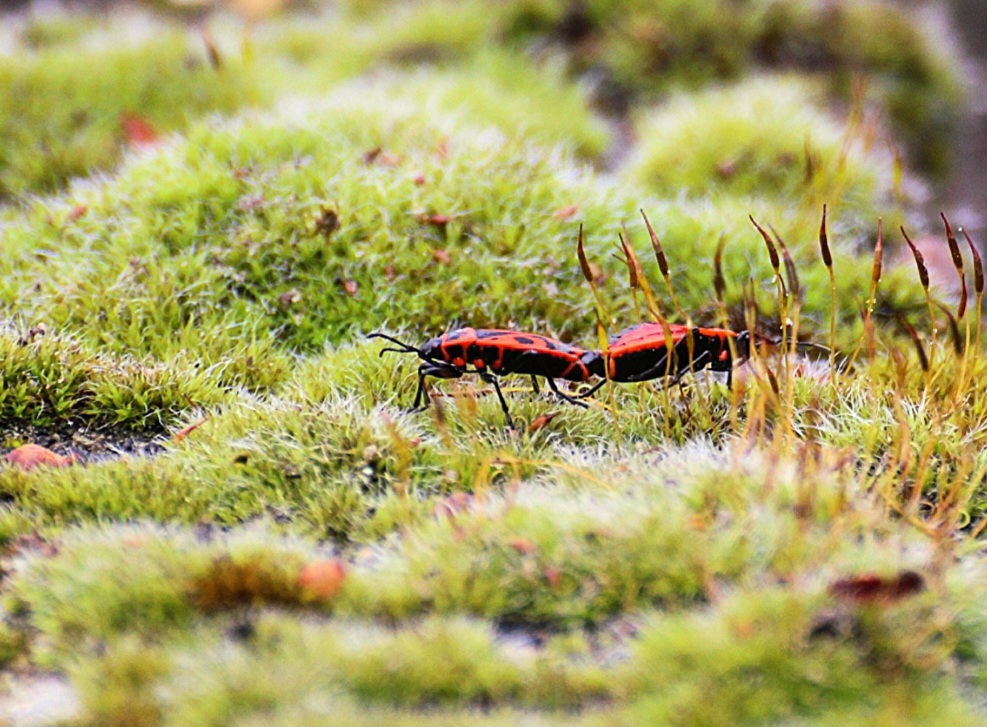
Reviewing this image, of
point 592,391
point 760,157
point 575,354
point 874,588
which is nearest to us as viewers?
point 874,588

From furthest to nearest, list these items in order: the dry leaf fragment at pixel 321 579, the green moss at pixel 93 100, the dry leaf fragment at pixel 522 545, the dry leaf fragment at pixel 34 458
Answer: the green moss at pixel 93 100 → the dry leaf fragment at pixel 34 458 → the dry leaf fragment at pixel 522 545 → the dry leaf fragment at pixel 321 579

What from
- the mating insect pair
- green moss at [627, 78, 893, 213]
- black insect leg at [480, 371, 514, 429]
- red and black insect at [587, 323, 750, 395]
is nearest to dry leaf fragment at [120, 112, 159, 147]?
green moss at [627, 78, 893, 213]

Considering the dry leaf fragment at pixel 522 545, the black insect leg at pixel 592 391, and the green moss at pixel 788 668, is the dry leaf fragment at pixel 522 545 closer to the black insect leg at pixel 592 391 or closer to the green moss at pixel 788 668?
the green moss at pixel 788 668

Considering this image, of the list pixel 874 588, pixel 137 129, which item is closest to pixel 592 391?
pixel 874 588

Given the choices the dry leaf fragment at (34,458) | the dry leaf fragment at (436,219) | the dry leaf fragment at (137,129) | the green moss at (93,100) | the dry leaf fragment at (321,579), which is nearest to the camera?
the dry leaf fragment at (321,579)

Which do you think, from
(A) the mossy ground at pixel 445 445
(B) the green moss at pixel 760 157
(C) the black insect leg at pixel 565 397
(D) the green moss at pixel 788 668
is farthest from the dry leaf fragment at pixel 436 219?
(D) the green moss at pixel 788 668

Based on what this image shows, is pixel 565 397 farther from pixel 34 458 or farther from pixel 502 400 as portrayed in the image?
pixel 34 458

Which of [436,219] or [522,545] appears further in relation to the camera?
[436,219]
